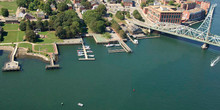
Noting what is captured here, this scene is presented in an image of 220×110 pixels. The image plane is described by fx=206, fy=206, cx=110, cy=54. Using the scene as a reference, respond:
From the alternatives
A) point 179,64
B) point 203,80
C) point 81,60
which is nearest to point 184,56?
point 179,64

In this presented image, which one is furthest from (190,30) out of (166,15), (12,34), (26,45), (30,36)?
(12,34)

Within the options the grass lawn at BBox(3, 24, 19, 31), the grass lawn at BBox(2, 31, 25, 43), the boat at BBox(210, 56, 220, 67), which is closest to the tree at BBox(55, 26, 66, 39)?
the grass lawn at BBox(2, 31, 25, 43)

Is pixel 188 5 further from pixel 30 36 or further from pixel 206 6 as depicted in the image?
pixel 30 36

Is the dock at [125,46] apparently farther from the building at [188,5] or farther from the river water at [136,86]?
the building at [188,5]

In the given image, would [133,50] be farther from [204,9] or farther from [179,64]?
[204,9]

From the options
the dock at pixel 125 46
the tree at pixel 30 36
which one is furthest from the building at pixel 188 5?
the tree at pixel 30 36

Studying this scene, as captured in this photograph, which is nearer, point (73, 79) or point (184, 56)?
point (73, 79)
